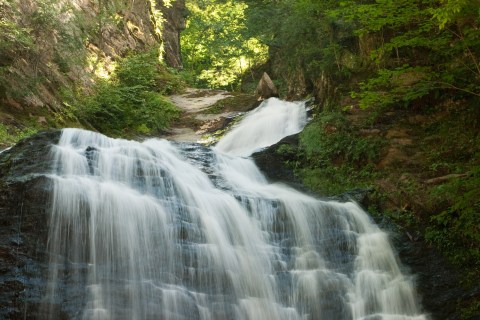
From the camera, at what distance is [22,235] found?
6094 millimetres

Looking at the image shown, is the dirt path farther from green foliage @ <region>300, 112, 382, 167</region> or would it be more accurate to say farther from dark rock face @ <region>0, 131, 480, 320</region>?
dark rock face @ <region>0, 131, 480, 320</region>

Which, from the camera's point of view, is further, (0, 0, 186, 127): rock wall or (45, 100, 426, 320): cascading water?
(0, 0, 186, 127): rock wall

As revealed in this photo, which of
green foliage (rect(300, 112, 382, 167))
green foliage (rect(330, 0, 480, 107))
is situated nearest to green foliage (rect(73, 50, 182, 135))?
green foliage (rect(300, 112, 382, 167))

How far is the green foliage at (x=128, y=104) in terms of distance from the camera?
13938 millimetres

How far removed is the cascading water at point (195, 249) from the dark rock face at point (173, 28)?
20.3 m

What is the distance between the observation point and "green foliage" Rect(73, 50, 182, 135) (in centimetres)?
1394

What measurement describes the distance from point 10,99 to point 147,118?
585 cm

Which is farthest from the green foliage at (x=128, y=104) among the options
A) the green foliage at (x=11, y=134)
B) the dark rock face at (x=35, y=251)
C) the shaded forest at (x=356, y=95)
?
the dark rock face at (x=35, y=251)

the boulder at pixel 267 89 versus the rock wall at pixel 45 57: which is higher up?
the boulder at pixel 267 89

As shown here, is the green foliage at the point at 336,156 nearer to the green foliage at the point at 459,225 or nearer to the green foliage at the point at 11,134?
the green foliage at the point at 459,225

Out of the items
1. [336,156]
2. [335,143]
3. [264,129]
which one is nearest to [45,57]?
[264,129]

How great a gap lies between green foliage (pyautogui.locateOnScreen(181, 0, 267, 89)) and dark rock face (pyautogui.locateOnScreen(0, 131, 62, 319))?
19.4 m

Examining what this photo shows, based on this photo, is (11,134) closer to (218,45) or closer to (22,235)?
(22,235)

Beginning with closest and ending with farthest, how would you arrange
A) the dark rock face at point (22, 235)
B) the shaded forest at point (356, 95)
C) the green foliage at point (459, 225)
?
the dark rock face at point (22, 235), the green foliage at point (459, 225), the shaded forest at point (356, 95)
